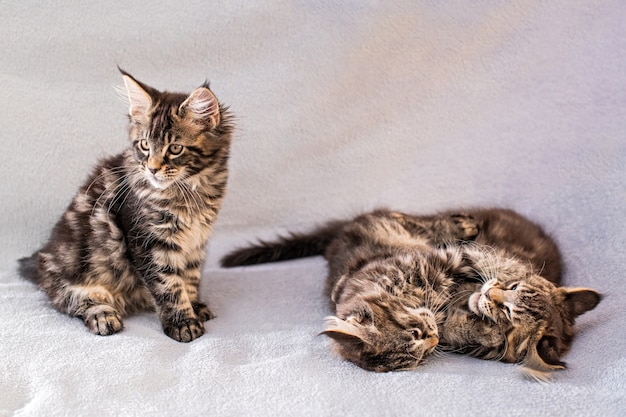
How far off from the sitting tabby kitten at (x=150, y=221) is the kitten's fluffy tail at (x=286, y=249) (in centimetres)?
47

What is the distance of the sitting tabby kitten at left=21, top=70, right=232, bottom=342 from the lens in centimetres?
209

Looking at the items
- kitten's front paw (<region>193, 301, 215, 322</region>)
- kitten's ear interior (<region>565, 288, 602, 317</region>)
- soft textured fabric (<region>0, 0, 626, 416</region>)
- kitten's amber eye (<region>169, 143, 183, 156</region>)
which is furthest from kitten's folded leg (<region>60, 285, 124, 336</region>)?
kitten's ear interior (<region>565, 288, 602, 317</region>)

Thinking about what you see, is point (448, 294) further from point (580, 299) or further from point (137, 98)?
point (137, 98)

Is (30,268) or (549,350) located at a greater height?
(549,350)

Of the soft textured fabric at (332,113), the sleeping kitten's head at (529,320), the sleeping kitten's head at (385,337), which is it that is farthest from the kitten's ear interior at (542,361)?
the soft textured fabric at (332,113)

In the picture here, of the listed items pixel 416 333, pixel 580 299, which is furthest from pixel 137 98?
pixel 580 299

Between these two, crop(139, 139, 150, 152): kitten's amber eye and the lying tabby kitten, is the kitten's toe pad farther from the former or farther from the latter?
the lying tabby kitten

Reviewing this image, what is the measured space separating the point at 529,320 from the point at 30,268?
5.98 feet

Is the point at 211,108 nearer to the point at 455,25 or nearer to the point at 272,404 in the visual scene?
the point at 272,404

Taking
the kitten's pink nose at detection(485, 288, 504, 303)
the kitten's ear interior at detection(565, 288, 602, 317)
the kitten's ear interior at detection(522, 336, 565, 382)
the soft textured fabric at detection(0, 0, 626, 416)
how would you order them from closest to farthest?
the kitten's ear interior at detection(522, 336, 565, 382) → the kitten's pink nose at detection(485, 288, 504, 303) → the kitten's ear interior at detection(565, 288, 602, 317) → the soft textured fabric at detection(0, 0, 626, 416)

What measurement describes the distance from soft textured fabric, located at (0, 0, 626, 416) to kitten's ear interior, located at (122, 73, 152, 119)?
70cm

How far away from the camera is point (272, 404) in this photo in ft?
5.82

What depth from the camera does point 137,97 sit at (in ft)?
6.98

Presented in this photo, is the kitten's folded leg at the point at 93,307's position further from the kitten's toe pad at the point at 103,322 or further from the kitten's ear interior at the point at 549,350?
the kitten's ear interior at the point at 549,350
